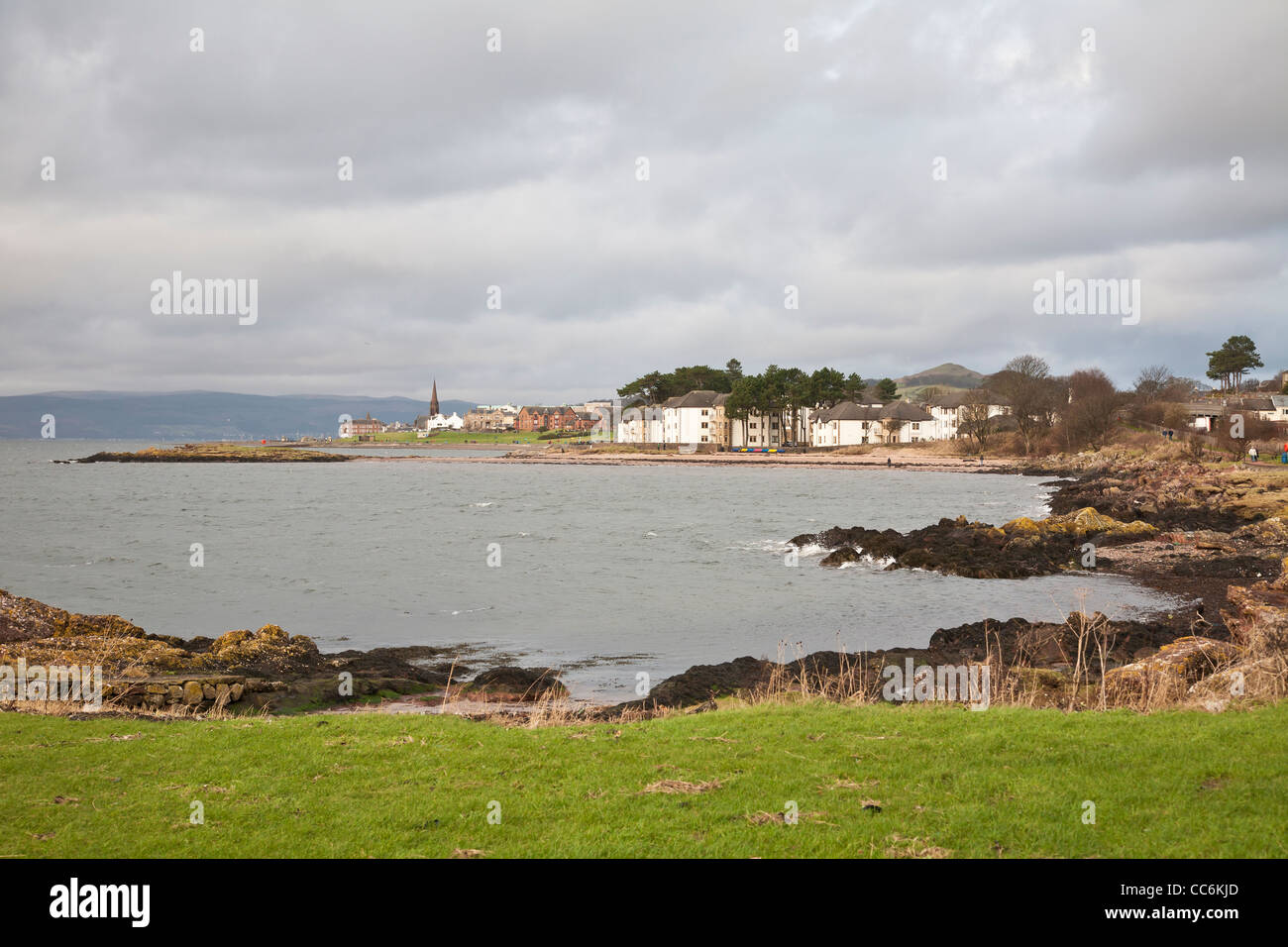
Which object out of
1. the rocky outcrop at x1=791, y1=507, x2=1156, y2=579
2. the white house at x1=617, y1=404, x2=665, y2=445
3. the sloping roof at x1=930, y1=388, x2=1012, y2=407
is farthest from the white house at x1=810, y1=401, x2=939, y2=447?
the rocky outcrop at x1=791, y1=507, x2=1156, y2=579

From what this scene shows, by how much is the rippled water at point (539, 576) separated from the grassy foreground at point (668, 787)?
7775 mm

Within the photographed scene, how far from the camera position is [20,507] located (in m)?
69.8

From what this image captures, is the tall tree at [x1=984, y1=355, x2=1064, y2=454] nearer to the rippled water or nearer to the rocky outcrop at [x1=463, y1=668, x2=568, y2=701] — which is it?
the rippled water

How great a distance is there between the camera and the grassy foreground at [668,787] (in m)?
7.14

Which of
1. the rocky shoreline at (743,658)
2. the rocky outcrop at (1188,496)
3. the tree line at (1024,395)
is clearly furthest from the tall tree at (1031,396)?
the rocky shoreline at (743,658)

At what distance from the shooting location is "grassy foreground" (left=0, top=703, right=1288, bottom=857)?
7.14 metres

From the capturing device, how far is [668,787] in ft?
28.6

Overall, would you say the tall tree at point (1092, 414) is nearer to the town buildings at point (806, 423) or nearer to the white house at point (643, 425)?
the town buildings at point (806, 423)

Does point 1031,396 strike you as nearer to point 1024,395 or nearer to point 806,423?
point 1024,395

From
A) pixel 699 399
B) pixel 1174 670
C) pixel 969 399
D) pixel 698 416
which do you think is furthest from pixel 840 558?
pixel 699 399

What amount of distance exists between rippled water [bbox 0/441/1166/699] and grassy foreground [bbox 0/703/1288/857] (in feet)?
25.5
